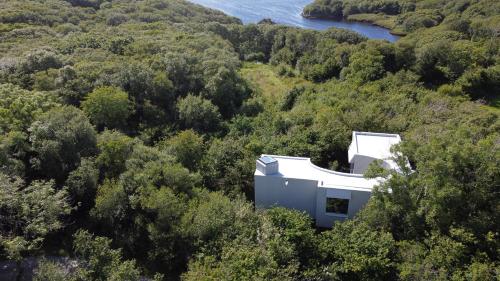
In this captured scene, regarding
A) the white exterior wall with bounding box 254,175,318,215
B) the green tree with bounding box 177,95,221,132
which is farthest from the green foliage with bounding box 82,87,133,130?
the white exterior wall with bounding box 254,175,318,215

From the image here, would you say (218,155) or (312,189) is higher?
(218,155)

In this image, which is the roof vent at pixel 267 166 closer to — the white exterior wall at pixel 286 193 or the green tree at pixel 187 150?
the white exterior wall at pixel 286 193

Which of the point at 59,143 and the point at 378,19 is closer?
the point at 59,143

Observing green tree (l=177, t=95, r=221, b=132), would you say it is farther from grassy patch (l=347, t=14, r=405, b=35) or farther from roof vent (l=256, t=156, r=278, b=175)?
grassy patch (l=347, t=14, r=405, b=35)

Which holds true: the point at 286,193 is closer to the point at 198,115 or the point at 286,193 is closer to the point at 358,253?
the point at 358,253

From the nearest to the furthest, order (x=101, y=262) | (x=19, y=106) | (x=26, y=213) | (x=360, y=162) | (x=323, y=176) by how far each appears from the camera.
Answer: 1. (x=101, y=262)
2. (x=26, y=213)
3. (x=323, y=176)
4. (x=360, y=162)
5. (x=19, y=106)

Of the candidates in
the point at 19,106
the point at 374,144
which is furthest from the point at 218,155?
the point at 19,106

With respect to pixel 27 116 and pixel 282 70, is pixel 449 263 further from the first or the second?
pixel 282 70
